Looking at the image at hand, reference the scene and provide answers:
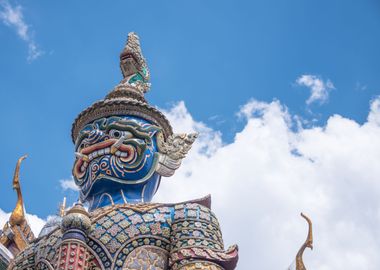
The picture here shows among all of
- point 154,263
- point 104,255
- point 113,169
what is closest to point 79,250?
point 104,255

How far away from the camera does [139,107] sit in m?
7.56

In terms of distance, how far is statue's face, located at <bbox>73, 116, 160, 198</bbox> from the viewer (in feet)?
23.1

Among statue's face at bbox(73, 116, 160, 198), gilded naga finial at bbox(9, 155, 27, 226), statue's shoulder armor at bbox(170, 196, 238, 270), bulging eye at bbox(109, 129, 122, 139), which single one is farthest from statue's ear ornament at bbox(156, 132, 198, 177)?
gilded naga finial at bbox(9, 155, 27, 226)

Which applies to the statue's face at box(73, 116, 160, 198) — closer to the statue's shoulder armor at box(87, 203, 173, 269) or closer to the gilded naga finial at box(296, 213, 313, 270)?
the statue's shoulder armor at box(87, 203, 173, 269)

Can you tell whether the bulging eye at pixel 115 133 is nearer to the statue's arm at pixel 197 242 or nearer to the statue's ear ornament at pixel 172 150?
the statue's ear ornament at pixel 172 150

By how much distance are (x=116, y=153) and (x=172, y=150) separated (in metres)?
0.71

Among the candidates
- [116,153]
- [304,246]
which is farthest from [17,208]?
[304,246]

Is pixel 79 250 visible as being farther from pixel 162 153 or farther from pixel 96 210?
pixel 162 153

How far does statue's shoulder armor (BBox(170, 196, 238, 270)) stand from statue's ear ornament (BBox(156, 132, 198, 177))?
78cm

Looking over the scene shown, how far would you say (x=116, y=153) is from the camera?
23.2 ft

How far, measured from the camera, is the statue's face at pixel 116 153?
7.05 m

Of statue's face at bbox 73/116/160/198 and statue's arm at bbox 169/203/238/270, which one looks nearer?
statue's arm at bbox 169/203/238/270

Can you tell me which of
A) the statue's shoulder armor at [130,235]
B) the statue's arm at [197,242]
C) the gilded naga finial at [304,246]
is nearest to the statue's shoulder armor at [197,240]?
the statue's arm at [197,242]

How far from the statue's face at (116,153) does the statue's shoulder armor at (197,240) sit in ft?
2.55
